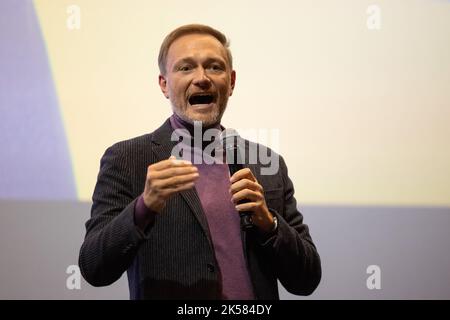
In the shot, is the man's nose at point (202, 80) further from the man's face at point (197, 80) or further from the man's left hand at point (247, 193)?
the man's left hand at point (247, 193)

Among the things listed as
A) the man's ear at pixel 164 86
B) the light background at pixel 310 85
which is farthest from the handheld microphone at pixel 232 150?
the light background at pixel 310 85

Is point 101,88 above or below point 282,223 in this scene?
above

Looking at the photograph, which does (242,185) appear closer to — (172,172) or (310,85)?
(172,172)

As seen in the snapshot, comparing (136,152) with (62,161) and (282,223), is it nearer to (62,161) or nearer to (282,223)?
(282,223)

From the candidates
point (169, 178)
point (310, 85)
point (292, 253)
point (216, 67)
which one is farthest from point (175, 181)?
point (310, 85)

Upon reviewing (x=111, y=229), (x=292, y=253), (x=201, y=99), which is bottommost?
(x=292, y=253)

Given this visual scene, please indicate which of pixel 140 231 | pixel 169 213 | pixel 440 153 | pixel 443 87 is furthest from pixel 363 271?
pixel 140 231

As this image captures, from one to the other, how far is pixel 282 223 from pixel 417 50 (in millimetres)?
1320

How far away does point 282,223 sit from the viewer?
5.14 feet

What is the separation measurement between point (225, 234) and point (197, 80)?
0.52 m

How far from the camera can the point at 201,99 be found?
1801 millimetres

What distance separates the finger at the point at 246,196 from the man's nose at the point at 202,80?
500mm

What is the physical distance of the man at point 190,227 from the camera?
1435 mm

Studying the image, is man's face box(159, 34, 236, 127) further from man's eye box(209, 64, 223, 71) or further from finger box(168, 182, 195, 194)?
finger box(168, 182, 195, 194)
